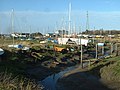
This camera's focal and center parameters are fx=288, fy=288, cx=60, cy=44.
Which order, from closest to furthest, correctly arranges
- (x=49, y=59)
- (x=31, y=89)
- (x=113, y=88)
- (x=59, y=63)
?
(x=31, y=89)
(x=113, y=88)
(x=59, y=63)
(x=49, y=59)

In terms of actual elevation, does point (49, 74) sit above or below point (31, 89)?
below

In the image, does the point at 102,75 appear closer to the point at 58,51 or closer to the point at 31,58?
the point at 31,58

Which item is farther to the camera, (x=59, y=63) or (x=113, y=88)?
(x=59, y=63)

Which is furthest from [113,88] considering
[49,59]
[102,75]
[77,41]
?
[77,41]

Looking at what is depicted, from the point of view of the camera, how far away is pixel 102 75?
3744 centimetres

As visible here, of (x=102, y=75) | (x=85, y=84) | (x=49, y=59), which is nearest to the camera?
(x=85, y=84)

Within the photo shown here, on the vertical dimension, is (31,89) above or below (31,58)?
above

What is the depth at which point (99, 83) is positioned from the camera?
33875 mm

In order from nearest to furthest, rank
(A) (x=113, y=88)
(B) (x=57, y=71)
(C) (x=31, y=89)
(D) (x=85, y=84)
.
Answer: (C) (x=31, y=89) < (A) (x=113, y=88) < (D) (x=85, y=84) < (B) (x=57, y=71)

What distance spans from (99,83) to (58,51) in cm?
3561

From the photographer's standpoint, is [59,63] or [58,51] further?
[58,51]

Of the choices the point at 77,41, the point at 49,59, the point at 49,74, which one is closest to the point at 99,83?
the point at 49,74

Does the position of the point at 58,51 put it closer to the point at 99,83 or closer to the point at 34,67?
the point at 34,67

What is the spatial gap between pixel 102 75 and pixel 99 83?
371 cm
